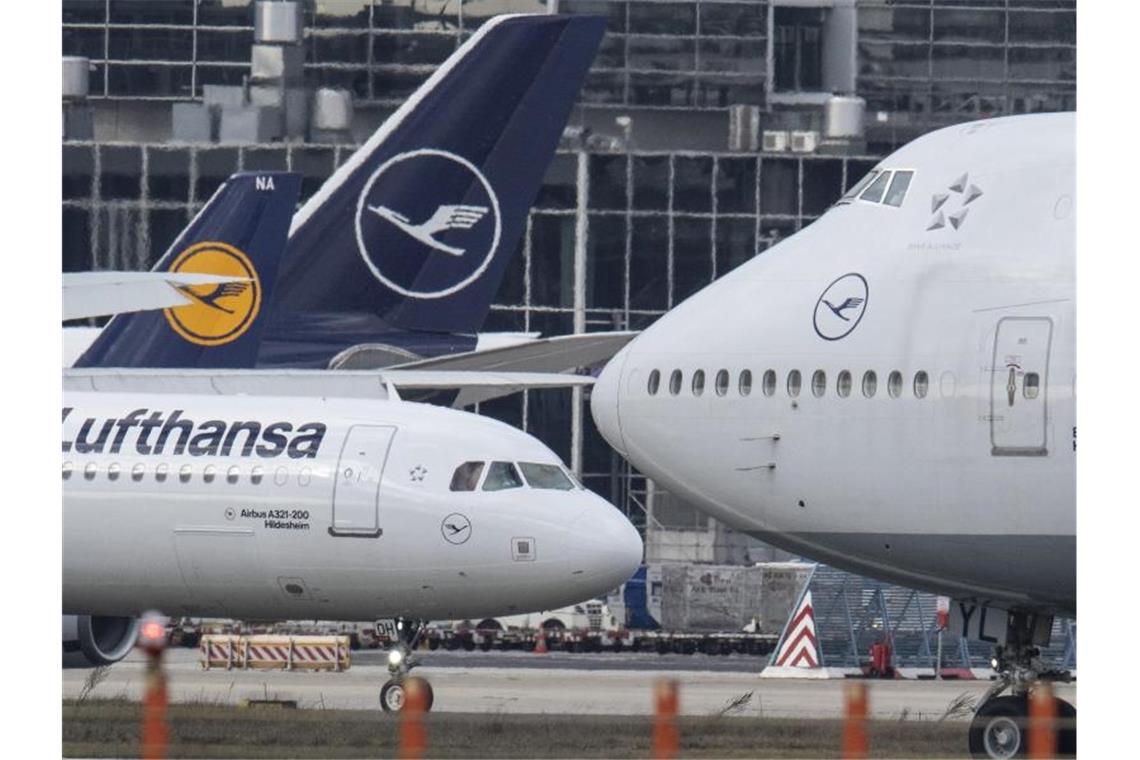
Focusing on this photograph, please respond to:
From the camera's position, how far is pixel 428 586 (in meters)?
26.4

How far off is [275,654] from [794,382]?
57.3 ft

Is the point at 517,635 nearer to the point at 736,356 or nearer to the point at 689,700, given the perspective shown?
the point at 689,700

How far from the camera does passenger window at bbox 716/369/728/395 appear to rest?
18500 millimetres

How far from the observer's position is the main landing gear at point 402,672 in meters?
24.3

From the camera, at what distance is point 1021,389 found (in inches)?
671

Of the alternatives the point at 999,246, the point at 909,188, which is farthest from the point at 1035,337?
the point at 909,188

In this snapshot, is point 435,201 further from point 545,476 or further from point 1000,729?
point 1000,729

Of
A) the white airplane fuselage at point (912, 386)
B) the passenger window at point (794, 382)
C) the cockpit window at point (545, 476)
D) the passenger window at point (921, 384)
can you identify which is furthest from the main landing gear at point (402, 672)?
the passenger window at point (921, 384)

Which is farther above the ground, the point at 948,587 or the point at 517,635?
the point at 948,587

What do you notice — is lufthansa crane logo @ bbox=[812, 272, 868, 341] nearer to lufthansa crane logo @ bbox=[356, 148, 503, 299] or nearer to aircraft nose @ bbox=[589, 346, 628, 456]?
aircraft nose @ bbox=[589, 346, 628, 456]

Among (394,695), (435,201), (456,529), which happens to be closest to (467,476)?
(456,529)

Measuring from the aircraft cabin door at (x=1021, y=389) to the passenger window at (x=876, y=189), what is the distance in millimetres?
1913

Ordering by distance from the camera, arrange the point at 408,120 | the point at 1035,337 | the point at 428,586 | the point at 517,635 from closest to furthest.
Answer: the point at 1035,337
the point at 428,586
the point at 408,120
the point at 517,635
